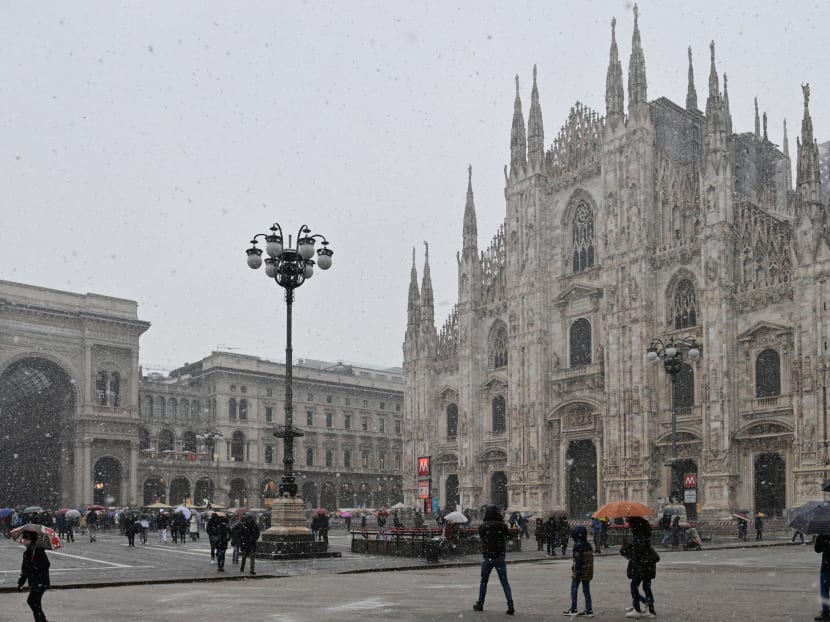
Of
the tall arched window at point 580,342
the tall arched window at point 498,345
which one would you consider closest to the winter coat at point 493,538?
the tall arched window at point 580,342

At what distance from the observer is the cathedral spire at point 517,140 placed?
5869 centimetres

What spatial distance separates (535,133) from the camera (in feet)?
190

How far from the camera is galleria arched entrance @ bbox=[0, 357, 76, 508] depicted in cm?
6945

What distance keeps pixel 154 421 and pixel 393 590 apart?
226 feet

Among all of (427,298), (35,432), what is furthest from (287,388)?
(35,432)

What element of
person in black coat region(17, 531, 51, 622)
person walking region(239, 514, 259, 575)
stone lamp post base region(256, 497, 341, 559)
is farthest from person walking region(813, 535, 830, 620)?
stone lamp post base region(256, 497, 341, 559)

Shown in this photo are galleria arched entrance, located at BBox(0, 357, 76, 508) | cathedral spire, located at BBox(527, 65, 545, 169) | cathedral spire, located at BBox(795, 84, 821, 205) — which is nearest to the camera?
cathedral spire, located at BBox(795, 84, 821, 205)

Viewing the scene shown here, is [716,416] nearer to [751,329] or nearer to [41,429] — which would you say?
[751,329]

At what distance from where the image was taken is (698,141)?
56781 mm

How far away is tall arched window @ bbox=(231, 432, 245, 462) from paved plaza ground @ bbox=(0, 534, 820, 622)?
185 ft

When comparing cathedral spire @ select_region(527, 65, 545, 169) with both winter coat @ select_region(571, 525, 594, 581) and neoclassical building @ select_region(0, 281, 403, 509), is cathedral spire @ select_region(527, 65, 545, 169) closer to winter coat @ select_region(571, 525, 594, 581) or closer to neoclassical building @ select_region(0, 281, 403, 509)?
neoclassical building @ select_region(0, 281, 403, 509)

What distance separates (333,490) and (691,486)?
2036 inches

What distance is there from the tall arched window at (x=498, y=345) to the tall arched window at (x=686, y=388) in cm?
1349

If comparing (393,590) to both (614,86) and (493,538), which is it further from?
(614,86)
